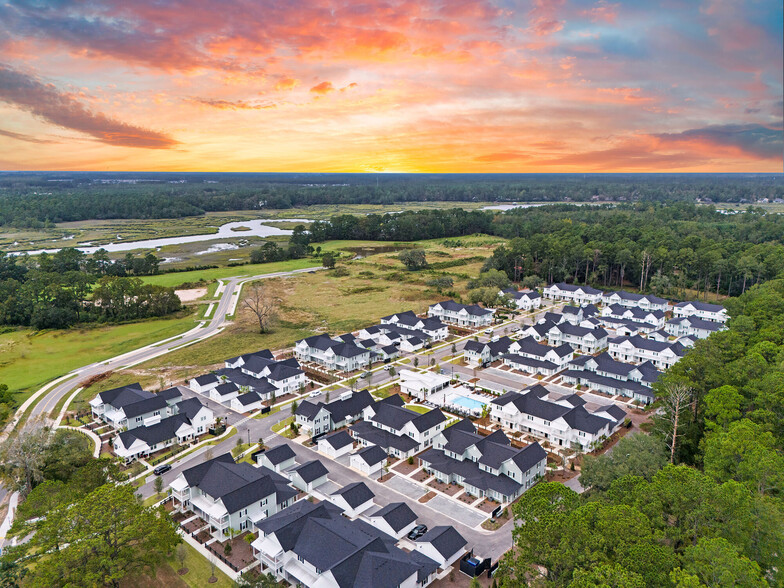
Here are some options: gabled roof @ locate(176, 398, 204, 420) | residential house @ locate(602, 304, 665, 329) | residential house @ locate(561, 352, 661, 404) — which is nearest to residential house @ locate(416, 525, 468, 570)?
gabled roof @ locate(176, 398, 204, 420)

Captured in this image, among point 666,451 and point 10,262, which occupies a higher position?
point 10,262

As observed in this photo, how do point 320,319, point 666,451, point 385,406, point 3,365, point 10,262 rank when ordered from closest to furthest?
1. point 666,451
2. point 385,406
3. point 3,365
4. point 320,319
5. point 10,262

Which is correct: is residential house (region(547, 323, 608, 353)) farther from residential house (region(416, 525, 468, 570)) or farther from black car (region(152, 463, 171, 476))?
black car (region(152, 463, 171, 476))

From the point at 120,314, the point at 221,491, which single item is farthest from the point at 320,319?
the point at 221,491

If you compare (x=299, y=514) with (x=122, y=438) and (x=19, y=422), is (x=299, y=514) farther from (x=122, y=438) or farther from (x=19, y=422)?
(x=19, y=422)

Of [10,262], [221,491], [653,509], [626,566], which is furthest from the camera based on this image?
[10,262]

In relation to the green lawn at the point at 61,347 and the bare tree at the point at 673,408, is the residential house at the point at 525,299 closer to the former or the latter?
the bare tree at the point at 673,408

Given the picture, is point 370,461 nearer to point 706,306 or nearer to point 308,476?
point 308,476
